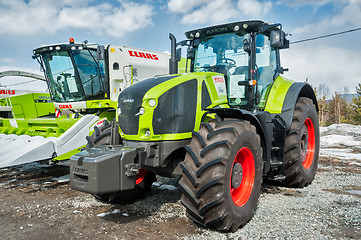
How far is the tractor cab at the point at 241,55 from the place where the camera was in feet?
15.7

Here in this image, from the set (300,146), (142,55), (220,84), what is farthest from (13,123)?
(300,146)

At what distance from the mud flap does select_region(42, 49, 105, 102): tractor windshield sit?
19.8ft

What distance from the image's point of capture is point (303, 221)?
390 centimetres

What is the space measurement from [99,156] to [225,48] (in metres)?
2.74

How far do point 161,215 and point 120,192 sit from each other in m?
0.73

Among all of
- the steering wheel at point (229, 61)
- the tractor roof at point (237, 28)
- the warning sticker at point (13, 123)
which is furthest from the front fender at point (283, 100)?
the warning sticker at point (13, 123)

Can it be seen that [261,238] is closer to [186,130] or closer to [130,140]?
[186,130]

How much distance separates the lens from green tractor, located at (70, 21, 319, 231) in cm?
337

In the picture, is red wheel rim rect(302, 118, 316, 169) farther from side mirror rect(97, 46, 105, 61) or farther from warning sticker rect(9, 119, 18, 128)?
warning sticker rect(9, 119, 18, 128)

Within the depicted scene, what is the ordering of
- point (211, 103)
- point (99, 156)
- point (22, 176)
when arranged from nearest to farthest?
point (99, 156) → point (211, 103) → point (22, 176)

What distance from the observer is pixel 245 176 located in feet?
13.3

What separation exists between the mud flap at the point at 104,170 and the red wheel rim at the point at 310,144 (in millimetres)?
3895

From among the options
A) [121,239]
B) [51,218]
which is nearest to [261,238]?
[121,239]

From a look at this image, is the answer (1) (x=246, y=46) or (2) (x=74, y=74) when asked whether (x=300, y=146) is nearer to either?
(1) (x=246, y=46)
